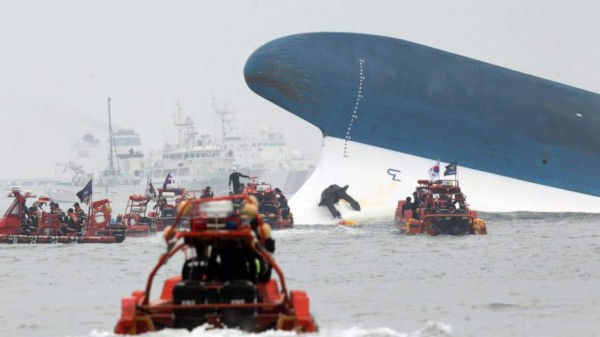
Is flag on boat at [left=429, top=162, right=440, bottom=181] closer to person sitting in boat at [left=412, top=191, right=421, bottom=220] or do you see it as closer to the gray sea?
person sitting in boat at [left=412, top=191, right=421, bottom=220]

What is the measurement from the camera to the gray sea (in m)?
23.8

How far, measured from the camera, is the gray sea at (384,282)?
2377 cm

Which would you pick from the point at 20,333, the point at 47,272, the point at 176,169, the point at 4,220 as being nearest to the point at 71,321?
the point at 20,333

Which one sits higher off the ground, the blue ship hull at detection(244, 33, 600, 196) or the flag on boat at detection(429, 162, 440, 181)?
the blue ship hull at detection(244, 33, 600, 196)

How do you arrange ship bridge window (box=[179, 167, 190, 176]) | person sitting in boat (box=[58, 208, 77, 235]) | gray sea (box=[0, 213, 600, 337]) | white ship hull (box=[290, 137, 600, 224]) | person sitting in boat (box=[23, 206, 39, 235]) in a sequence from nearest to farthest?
gray sea (box=[0, 213, 600, 337]) → person sitting in boat (box=[23, 206, 39, 235]) → person sitting in boat (box=[58, 208, 77, 235]) → white ship hull (box=[290, 137, 600, 224]) → ship bridge window (box=[179, 167, 190, 176])

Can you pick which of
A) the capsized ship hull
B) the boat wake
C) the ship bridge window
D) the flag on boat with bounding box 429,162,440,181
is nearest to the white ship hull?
the capsized ship hull

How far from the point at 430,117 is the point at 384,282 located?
1220 inches

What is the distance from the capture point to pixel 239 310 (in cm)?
1756

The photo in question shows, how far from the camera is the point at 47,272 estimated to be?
36.1 m

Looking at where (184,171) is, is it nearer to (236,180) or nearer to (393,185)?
(393,185)

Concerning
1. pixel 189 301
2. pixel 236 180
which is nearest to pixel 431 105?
pixel 236 180

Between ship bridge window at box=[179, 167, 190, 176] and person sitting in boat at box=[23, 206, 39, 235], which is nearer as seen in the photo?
person sitting in boat at box=[23, 206, 39, 235]

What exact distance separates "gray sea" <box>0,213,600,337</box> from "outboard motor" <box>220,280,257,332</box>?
0.87 feet

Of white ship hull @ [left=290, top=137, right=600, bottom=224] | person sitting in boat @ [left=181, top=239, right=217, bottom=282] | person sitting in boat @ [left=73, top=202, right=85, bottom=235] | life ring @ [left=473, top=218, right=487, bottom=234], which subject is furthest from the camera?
white ship hull @ [left=290, top=137, right=600, bottom=224]
